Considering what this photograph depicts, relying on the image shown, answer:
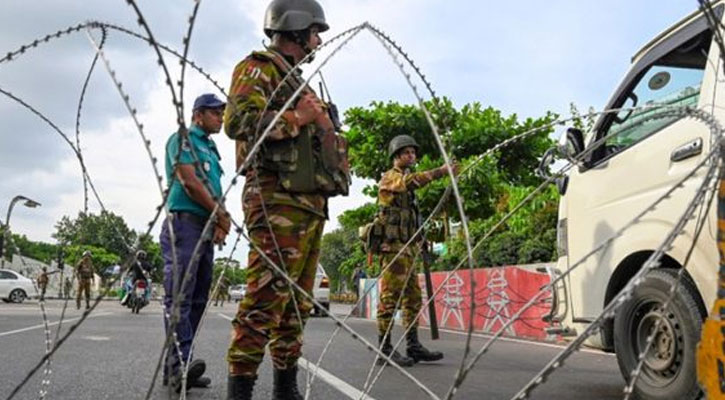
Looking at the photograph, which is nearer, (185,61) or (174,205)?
(185,61)

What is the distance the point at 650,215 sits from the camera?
3213 millimetres

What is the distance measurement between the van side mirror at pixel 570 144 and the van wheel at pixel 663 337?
2.71 ft

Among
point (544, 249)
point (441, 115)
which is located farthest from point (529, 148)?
point (441, 115)

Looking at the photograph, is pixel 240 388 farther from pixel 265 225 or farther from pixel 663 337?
pixel 663 337

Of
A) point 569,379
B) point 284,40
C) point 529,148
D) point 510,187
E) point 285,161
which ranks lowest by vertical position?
point 569,379

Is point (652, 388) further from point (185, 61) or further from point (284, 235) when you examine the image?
point (185, 61)

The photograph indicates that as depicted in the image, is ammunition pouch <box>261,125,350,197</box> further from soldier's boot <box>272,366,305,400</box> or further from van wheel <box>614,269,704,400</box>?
van wheel <box>614,269,704,400</box>

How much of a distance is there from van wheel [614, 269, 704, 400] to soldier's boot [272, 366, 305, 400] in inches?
59.0

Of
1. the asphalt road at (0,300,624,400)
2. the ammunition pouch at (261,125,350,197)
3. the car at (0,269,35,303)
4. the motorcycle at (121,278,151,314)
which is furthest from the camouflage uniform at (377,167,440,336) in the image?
the car at (0,269,35,303)

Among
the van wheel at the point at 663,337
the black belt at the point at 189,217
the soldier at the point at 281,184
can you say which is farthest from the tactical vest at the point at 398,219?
the soldier at the point at 281,184

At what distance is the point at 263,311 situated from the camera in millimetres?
2740

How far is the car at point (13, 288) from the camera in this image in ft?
87.2

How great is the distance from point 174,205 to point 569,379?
2.90m

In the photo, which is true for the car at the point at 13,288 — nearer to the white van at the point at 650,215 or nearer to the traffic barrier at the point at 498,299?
the traffic barrier at the point at 498,299
